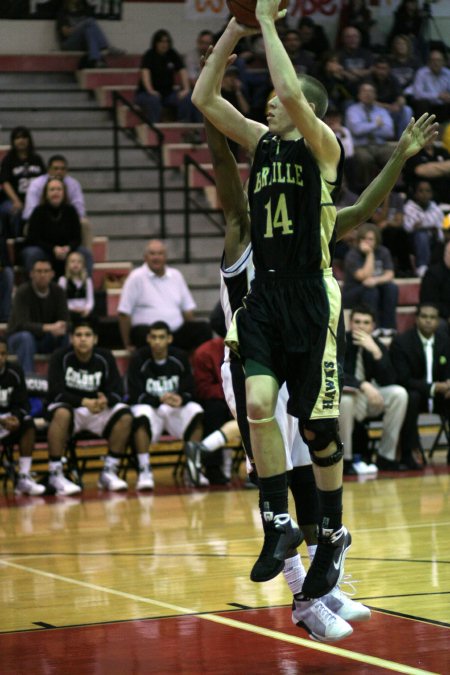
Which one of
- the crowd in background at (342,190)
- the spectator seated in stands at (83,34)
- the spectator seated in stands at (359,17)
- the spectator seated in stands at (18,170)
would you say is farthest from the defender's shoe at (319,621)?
the spectator seated in stands at (359,17)

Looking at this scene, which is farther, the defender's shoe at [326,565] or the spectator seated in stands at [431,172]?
the spectator seated in stands at [431,172]

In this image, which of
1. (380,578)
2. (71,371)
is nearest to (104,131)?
(71,371)

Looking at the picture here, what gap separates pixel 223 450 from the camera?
1188 centimetres

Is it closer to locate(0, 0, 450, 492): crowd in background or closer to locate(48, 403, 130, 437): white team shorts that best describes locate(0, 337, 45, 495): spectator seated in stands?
locate(48, 403, 130, 437): white team shorts

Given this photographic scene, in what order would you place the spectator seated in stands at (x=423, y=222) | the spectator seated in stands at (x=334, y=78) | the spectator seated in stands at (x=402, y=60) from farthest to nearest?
the spectator seated in stands at (x=402, y=60)
the spectator seated in stands at (x=334, y=78)
the spectator seated in stands at (x=423, y=222)

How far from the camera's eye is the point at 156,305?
12.9 metres

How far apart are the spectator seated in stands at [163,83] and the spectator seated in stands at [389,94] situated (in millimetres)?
2522

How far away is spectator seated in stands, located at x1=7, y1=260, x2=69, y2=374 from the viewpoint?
480 inches

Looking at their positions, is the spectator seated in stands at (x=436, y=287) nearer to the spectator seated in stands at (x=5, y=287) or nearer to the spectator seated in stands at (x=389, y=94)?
the spectator seated in stands at (x=389, y=94)

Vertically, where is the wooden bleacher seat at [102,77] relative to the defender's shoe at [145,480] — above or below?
above

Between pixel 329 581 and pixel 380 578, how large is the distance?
1729 millimetres

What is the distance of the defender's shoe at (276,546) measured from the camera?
4844 mm

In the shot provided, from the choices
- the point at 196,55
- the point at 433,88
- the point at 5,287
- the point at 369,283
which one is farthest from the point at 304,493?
the point at 433,88

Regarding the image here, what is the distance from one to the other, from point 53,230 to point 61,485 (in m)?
3.24
